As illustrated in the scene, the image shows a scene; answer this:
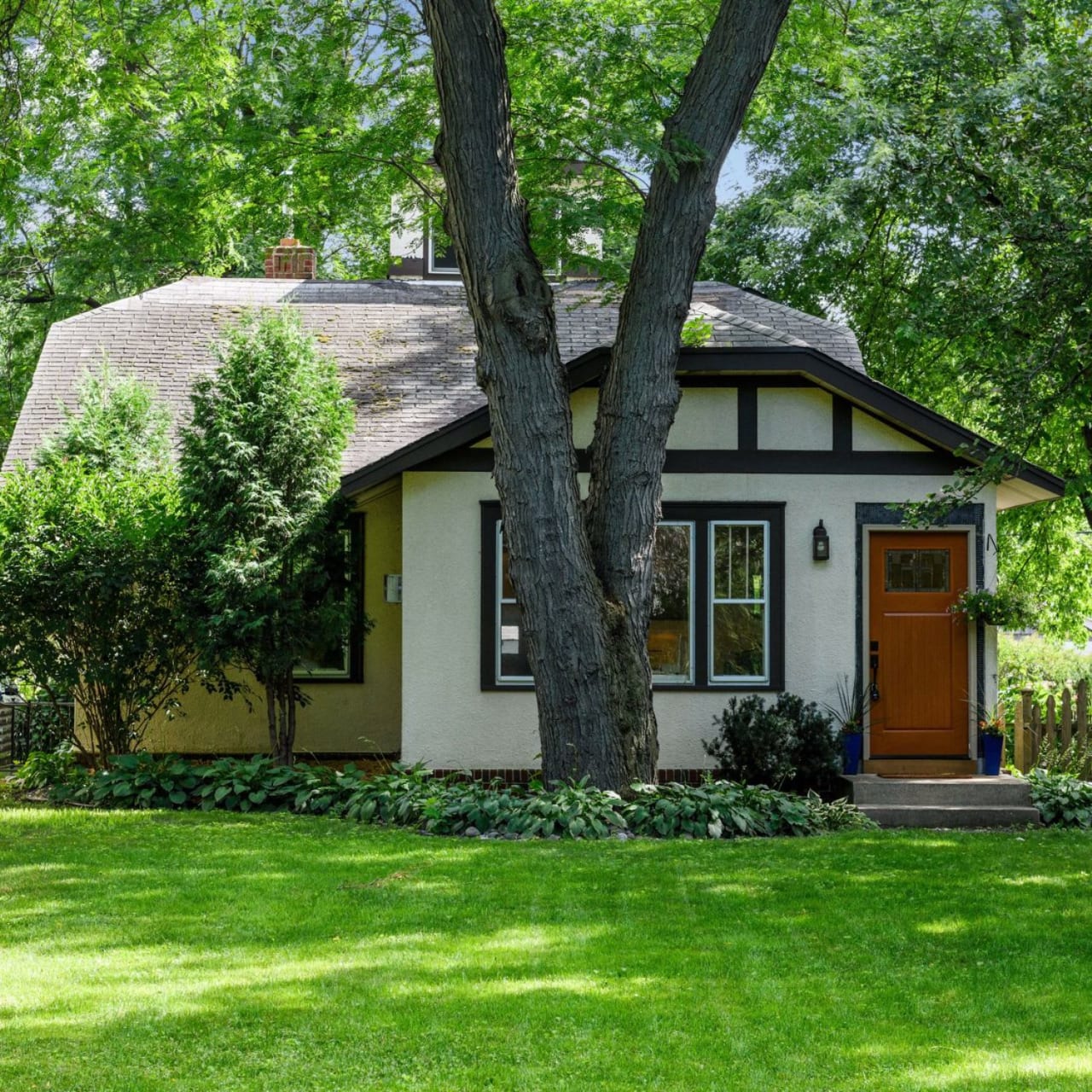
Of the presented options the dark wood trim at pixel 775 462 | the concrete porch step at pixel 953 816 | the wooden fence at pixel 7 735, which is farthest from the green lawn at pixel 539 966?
the wooden fence at pixel 7 735

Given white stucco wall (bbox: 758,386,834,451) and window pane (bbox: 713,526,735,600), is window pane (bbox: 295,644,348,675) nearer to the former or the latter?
window pane (bbox: 713,526,735,600)

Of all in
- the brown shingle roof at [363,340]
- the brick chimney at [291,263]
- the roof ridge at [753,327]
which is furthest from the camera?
the brick chimney at [291,263]

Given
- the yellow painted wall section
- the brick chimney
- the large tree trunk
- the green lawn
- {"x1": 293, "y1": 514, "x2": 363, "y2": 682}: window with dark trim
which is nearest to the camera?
the green lawn

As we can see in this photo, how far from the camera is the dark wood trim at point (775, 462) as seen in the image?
13.1 metres

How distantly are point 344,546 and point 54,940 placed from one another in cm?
648

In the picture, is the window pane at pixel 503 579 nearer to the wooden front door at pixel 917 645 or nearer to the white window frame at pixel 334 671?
the white window frame at pixel 334 671

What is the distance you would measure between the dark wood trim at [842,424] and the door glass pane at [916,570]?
1206mm

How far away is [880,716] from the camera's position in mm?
13359

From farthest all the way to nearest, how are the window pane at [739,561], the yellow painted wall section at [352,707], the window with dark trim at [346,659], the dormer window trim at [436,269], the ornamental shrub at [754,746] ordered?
the dormer window trim at [436,269] → the window with dark trim at [346,659] → the yellow painted wall section at [352,707] → the window pane at [739,561] → the ornamental shrub at [754,746]

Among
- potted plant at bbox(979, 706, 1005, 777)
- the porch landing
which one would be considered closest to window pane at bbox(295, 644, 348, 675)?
the porch landing

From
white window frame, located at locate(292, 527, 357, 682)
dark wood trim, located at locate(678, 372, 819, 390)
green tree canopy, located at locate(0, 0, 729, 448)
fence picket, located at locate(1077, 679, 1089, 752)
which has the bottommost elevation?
fence picket, located at locate(1077, 679, 1089, 752)

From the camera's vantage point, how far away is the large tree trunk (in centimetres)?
1019

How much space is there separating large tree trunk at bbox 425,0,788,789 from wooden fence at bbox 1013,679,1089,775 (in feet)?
16.7

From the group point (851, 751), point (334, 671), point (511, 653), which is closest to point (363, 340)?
point (334, 671)
